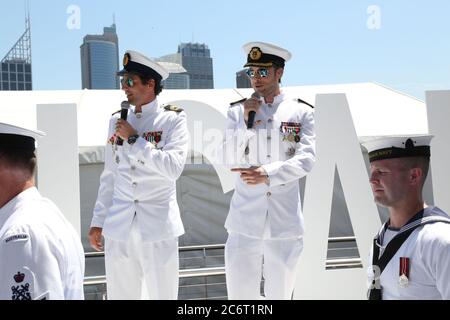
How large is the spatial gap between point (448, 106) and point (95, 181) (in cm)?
401

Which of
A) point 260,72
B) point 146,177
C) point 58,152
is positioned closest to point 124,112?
point 146,177

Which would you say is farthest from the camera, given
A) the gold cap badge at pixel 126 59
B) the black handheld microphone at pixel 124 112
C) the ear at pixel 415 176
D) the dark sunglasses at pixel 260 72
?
the dark sunglasses at pixel 260 72

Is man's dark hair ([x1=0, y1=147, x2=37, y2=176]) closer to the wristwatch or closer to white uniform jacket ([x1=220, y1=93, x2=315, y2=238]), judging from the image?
the wristwatch

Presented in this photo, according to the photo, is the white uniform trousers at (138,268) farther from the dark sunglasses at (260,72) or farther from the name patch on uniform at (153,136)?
the dark sunglasses at (260,72)

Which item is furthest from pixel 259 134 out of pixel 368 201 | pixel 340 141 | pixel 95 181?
pixel 95 181

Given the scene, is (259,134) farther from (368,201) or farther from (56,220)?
(56,220)

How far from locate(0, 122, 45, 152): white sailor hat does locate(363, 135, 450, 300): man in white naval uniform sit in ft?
4.01

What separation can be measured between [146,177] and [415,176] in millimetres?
1732

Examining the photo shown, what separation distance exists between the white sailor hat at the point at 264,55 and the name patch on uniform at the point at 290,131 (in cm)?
40

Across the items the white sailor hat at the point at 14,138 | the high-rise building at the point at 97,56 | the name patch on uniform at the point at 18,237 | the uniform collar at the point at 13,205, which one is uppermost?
the high-rise building at the point at 97,56

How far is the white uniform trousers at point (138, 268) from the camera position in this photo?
324cm

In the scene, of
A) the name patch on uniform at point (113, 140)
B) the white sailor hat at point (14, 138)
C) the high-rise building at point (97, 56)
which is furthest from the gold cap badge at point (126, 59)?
the high-rise building at point (97, 56)

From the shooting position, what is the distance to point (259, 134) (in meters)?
3.47

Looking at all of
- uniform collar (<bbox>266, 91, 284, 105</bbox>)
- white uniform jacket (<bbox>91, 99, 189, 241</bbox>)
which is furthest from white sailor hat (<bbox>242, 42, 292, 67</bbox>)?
white uniform jacket (<bbox>91, 99, 189, 241</bbox>)
